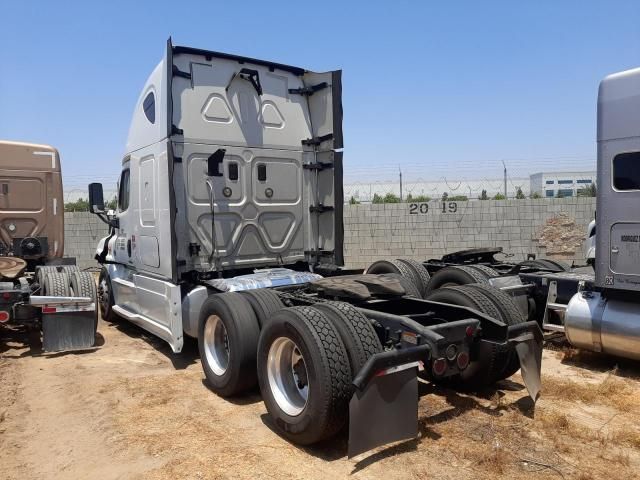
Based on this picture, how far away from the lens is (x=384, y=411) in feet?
11.4

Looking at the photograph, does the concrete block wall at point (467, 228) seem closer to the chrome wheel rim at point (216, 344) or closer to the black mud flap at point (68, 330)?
the black mud flap at point (68, 330)

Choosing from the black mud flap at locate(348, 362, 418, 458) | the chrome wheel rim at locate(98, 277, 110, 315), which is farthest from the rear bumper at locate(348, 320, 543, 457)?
the chrome wheel rim at locate(98, 277, 110, 315)

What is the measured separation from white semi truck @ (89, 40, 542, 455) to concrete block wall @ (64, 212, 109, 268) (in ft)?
28.0

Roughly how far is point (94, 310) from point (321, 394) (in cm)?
457

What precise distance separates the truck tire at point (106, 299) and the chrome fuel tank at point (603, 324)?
6683mm

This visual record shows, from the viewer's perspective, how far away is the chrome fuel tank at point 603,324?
5562 millimetres

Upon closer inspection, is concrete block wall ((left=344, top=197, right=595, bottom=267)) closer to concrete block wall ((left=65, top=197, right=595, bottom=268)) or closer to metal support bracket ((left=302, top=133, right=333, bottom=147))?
concrete block wall ((left=65, top=197, right=595, bottom=268))

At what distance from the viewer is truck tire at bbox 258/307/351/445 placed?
3.60 m

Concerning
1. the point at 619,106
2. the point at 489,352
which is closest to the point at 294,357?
the point at 489,352

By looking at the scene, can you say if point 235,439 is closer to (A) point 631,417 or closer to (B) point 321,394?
(B) point 321,394

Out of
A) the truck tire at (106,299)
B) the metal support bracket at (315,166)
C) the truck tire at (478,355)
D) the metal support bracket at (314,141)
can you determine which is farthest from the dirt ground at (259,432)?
the metal support bracket at (314,141)

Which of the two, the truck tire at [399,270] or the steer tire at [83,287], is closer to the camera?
the steer tire at [83,287]

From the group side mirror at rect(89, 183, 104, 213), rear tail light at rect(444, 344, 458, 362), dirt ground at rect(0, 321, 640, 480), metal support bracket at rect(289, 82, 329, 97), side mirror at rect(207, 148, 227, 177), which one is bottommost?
dirt ground at rect(0, 321, 640, 480)

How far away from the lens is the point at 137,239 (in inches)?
286
